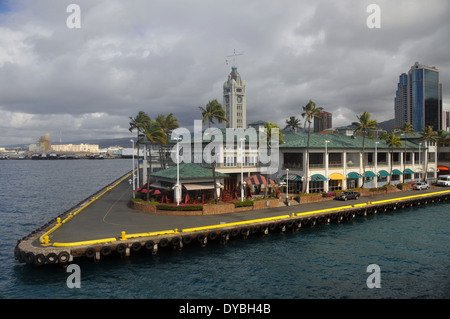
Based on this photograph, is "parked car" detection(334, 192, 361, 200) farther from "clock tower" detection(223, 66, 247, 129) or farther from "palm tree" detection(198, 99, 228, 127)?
"clock tower" detection(223, 66, 247, 129)

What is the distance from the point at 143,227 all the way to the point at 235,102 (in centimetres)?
16222

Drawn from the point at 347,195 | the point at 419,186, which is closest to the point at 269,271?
the point at 347,195

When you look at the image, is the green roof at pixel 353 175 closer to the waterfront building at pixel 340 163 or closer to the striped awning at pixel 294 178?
the waterfront building at pixel 340 163

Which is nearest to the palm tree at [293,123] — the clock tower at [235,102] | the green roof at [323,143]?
the green roof at [323,143]

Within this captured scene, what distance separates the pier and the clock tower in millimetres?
134482

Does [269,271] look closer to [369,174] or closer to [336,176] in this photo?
[336,176]

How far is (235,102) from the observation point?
7608 inches

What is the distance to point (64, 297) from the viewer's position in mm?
24688

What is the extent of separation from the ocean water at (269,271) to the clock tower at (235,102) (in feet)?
485

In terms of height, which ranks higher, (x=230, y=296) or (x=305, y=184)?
(x=305, y=184)

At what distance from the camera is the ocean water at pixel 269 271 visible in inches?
A: 1016
